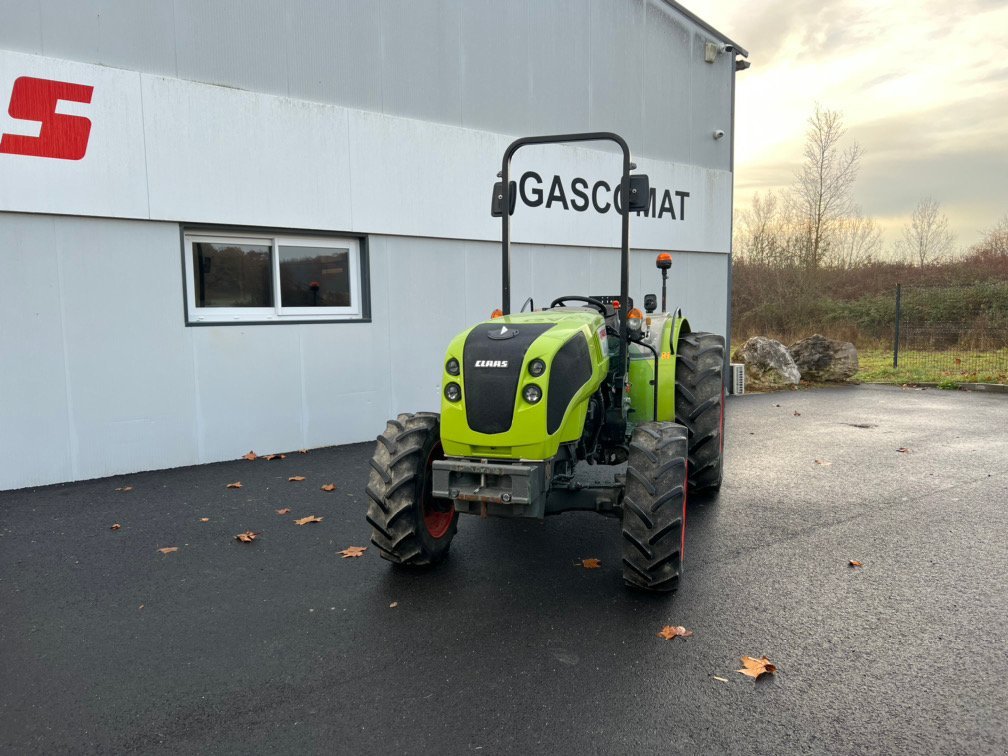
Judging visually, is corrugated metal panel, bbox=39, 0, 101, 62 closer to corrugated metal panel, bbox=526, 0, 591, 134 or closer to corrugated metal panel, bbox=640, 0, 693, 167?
corrugated metal panel, bbox=526, 0, 591, 134

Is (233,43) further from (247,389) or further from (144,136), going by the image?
(247,389)

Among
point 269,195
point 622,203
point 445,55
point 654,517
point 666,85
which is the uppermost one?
point 666,85

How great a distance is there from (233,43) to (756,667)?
24.6ft

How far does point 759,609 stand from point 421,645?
1.80 meters

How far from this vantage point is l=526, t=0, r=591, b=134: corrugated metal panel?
9.77m

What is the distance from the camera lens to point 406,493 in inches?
160

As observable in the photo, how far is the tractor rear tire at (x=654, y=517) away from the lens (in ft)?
12.1

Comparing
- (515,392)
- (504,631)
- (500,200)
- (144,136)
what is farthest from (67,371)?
(504,631)

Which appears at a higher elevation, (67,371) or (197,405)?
(67,371)

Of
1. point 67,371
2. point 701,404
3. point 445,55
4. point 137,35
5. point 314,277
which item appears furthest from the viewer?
point 445,55

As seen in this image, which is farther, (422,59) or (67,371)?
(422,59)

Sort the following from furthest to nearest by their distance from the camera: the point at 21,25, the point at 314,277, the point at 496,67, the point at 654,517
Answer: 1. the point at 496,67
2. the point at 314,277
3. the point at 21,25
4. the point at 654,517

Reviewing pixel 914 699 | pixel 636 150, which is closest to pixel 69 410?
pixel 914 699

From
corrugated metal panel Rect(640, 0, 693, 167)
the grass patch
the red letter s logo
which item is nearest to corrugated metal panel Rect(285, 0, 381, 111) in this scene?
the red letter s logo
